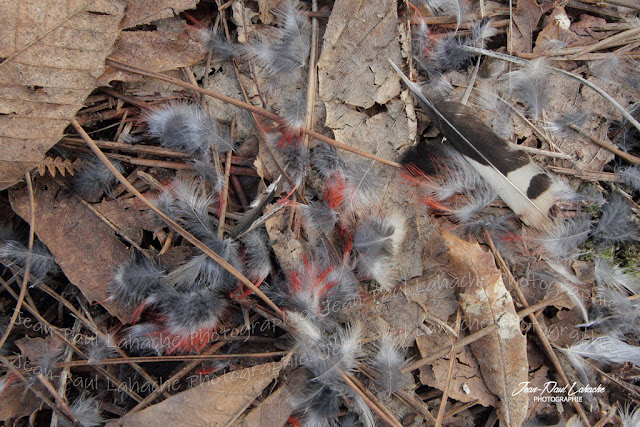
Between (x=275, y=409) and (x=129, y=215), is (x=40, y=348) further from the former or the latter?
(x=275, y=409)

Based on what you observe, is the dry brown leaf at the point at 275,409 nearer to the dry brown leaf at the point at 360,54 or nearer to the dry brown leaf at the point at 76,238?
the dry brown leaf at the point at 76,238

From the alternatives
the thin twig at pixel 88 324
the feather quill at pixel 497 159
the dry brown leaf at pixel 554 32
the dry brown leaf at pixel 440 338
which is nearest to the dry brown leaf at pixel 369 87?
the feather quill at pixel 497 159

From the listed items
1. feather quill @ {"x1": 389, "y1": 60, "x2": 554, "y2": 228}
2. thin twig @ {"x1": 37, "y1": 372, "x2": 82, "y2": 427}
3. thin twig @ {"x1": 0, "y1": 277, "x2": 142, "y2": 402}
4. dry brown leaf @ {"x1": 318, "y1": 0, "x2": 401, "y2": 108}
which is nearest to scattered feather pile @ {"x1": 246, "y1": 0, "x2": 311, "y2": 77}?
dry brown leaf @ {"x1": 318, "y1": 0, "x2": 401, "y2": 108}

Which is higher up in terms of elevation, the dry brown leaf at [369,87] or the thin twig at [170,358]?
the dry brown leaf at [369,87]

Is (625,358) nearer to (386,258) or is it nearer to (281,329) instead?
(386,258)

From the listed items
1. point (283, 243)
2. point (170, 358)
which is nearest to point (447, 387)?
point (283, 243)

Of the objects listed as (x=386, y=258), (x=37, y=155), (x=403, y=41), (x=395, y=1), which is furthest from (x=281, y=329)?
(x=395, y=1)
